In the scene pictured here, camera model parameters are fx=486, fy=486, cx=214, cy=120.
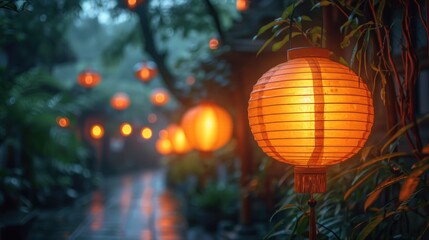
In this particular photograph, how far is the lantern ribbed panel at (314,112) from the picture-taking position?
2.70m

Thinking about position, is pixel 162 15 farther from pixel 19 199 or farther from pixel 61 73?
pixel 61 73

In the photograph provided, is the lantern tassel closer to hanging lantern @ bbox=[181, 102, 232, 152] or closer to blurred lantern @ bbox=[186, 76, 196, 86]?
hanging lantern @ bbox=[181, 102, 232, 152]

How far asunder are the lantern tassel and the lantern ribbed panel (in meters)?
0.08

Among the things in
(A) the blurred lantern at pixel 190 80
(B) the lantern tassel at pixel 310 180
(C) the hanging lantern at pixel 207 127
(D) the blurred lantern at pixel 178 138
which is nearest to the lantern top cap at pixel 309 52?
(B) the lantern tassel at pixel 310 180

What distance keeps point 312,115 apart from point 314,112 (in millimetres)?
20

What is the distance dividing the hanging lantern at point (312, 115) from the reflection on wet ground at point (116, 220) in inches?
329

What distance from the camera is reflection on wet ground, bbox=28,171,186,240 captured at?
11141 mm

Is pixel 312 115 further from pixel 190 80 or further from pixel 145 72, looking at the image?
pixel 145 72

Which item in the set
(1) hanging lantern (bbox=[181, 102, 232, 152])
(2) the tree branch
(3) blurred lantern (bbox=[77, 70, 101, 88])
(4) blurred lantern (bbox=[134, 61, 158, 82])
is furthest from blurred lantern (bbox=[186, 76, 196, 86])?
(3) blurred lantern (bbox=[77, 70, 101, 88])

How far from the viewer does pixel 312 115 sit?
269cm

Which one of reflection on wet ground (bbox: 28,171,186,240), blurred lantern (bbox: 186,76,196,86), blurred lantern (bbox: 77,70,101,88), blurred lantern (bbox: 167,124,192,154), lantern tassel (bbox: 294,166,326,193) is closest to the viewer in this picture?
lantern tassel (bbox: 294,166,326,193)

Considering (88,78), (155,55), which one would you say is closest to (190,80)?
(155,55)

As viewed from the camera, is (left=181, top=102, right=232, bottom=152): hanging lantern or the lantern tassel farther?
(left=181, top=102, right=232, bottom=152): hanging lantern

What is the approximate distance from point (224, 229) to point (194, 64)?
340 cm
